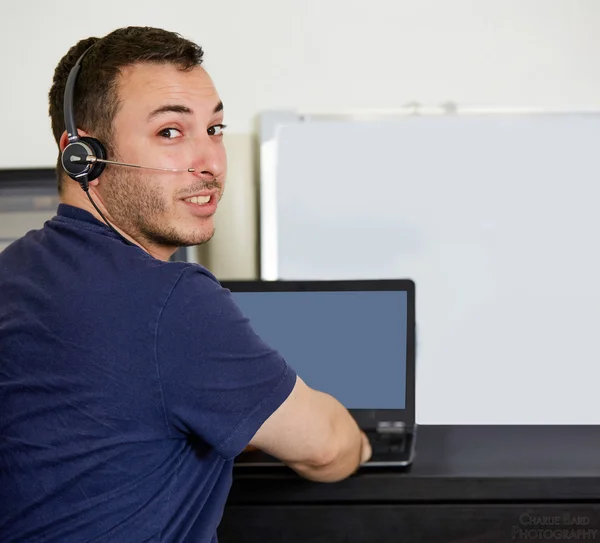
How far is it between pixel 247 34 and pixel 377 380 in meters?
0.86

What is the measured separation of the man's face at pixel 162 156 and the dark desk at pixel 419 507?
1.60 ft

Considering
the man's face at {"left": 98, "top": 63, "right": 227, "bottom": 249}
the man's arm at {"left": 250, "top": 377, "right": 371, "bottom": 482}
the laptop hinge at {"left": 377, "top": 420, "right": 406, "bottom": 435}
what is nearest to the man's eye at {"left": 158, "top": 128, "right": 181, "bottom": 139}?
the man's face at {"left": 98, "top": 63, "right": 227, "bottom": 249}

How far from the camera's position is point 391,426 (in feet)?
4.97

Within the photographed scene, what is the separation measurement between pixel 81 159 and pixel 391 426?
833 mm

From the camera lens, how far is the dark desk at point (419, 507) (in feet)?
4.15

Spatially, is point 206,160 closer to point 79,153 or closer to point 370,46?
point 79,153

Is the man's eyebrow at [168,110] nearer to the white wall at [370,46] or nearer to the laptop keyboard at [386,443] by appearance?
the laptop keyboard at [386,443]

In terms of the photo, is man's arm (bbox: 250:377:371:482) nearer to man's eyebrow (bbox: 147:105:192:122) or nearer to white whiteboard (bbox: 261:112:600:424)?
man's eyebrow (bbox: 147:105:192:122)

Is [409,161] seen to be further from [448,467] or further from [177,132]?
[177,132]

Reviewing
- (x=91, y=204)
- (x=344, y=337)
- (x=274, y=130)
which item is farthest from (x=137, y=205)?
(x=274, y=130)

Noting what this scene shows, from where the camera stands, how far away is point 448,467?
1318 mm

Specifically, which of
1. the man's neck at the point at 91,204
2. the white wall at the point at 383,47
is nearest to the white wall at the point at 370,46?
the white wall at the point at 383,47

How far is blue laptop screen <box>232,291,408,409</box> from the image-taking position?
153 centimetres

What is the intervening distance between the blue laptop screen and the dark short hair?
0.62 metres
